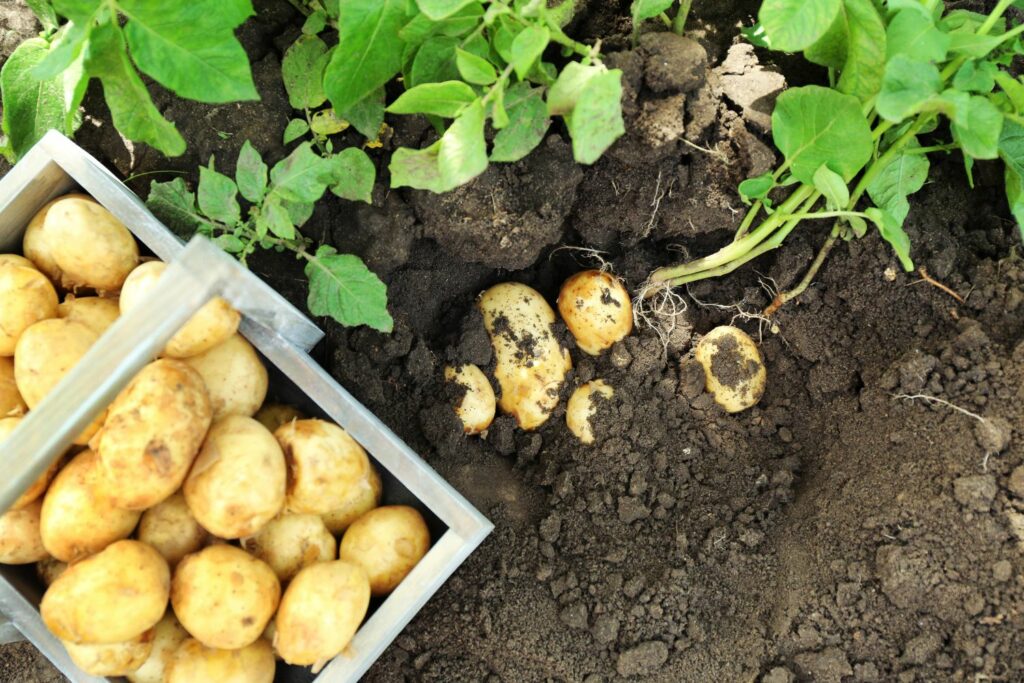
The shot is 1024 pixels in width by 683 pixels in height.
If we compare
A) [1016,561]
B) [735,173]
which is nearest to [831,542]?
[1016,561]

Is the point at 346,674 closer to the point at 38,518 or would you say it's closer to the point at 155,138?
the point at 38,518

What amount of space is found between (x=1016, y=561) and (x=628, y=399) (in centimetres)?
81

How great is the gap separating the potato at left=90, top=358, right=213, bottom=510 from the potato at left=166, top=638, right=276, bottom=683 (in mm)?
257

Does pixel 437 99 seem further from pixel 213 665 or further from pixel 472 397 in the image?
pixel 213 665

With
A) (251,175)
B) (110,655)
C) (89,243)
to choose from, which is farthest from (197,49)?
(110,655)

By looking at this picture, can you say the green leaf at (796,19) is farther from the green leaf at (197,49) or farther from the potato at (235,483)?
the potato at (235,483)

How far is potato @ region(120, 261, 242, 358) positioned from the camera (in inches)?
51.2

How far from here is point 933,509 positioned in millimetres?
1644

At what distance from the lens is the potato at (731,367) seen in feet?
6.11

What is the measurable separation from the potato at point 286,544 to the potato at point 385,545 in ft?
0.21

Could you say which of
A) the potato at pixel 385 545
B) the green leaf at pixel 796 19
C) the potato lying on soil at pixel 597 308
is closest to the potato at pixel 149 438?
the potato at pixel 385 545

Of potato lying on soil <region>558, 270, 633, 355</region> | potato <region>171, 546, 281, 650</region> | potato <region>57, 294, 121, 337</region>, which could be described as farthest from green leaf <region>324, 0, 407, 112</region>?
potato <region>171, 546, 281, 650</region>

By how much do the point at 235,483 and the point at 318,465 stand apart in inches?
5.9

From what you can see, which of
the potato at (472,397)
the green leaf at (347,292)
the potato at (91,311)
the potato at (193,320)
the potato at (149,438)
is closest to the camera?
the potato at (149,438)
